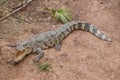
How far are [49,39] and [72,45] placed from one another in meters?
0.47

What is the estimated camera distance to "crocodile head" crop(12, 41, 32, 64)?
6648 mm

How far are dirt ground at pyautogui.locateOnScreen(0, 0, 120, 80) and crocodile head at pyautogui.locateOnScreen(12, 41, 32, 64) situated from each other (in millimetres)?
89

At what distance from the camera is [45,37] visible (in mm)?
7359

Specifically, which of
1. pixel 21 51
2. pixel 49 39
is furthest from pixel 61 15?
pixel 21 51

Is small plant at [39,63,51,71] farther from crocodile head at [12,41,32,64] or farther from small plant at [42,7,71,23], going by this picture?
small plant at [42,7,71,23]

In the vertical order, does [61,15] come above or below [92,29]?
above

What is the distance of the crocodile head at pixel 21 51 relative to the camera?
665 centimetres

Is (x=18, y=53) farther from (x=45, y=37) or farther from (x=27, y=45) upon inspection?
(x=45, y=37)

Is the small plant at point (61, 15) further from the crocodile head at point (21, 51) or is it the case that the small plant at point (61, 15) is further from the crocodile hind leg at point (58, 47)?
the crocodile head at point (21, 51)

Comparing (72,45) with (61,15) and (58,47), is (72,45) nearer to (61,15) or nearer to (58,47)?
(58,47)

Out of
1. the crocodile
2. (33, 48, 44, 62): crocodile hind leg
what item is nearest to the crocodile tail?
the crocodile

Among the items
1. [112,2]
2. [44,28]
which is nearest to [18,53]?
[44,28]

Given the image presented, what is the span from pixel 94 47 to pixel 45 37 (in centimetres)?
98

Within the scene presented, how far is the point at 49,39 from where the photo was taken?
738cm
